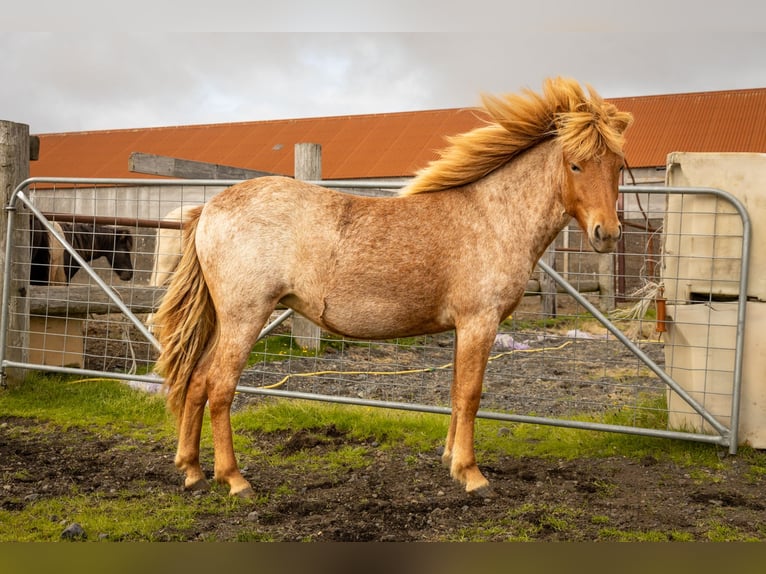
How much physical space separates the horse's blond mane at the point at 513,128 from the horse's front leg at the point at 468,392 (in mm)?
874

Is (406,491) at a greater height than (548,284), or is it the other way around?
(548,284)

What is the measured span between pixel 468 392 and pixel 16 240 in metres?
4.51

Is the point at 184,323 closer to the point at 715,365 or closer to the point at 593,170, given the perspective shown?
the point at 593,170

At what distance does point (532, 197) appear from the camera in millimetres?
3773

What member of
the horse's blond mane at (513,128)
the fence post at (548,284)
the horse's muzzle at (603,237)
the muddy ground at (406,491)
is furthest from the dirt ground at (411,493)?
the fence post at (548,284)

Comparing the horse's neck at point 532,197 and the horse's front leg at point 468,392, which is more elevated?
the horse's neck at point 532,197

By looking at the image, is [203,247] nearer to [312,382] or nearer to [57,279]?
[312,382]

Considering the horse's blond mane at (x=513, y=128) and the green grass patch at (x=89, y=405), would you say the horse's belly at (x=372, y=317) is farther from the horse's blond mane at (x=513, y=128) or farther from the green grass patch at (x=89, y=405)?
the green grass patch at (x=89, y=405)

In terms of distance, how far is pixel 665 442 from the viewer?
4.66 meters

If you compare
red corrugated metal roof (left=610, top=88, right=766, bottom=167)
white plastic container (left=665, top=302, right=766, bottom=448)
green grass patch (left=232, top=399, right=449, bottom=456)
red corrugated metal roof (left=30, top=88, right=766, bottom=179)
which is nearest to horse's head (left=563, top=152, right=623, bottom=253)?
white plastic container (left=665, top=302, right=766, bottom=448)

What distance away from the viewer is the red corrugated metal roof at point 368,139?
20.0m

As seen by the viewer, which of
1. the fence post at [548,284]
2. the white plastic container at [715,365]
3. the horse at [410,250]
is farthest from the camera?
the fence post at [548,284]

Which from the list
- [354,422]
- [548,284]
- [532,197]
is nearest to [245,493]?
[354,422]

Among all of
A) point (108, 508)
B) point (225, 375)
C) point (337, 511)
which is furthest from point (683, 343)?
point (108, 508)
